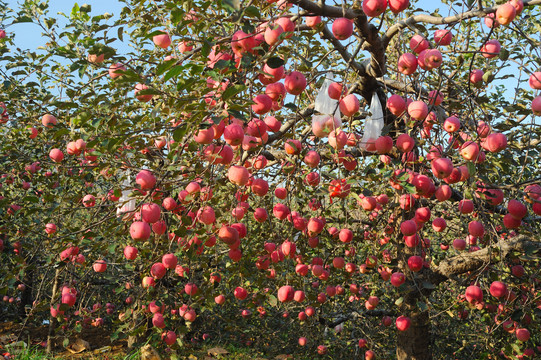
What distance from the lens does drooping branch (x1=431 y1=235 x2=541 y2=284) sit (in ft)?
8.18

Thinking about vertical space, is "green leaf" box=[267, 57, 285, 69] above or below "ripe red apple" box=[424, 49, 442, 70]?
below

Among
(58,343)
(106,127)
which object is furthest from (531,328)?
(58,343)

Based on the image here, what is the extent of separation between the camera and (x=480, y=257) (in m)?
2.84

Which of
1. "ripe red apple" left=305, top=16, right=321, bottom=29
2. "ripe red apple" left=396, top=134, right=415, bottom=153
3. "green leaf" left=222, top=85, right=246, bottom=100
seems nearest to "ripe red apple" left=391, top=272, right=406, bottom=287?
"ripe red apple" left=396, top=134, right=415, bottom=153

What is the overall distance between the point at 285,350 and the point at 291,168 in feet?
14.7

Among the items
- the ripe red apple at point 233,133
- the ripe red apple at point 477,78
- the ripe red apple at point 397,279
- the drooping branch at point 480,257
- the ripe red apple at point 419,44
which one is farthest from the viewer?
the ripe red apple at point 397,279

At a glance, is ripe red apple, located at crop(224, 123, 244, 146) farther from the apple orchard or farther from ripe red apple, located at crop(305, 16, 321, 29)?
ripe red apple, located at crop(305, 16, 321, 29)

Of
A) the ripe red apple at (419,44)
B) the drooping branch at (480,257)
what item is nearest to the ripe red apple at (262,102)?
the ripe red apple at (419,44)

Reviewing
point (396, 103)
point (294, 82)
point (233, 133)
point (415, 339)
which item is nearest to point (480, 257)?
point (415, 339)

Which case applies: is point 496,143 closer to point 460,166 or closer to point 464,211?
point 460,166

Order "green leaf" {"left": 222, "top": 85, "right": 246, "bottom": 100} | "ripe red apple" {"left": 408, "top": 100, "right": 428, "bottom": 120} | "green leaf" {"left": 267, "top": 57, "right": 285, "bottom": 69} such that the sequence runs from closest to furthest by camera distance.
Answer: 1. "green leaf" {"left": 222, "top": 85, "right": 246, "bottom": 100}
2. "green leaf" {"left": 267, "top": 57, "right": 285, "bottom": 69}
3. "ripe red apple" {"left": 408, "top": 100, "right": 428, "bottom": 120}

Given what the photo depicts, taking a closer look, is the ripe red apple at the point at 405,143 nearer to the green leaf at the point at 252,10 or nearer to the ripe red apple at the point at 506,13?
the ripe red apple at the point at 506,13

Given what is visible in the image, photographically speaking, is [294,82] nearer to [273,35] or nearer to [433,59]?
[273,35]

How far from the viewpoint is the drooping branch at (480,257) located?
8.18 feet
